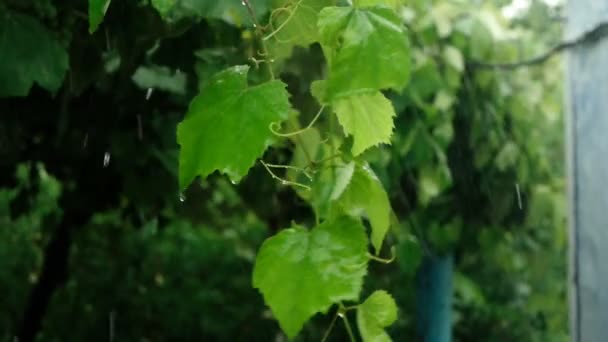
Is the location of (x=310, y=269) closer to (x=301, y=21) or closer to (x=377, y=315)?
(x=377, y=315)

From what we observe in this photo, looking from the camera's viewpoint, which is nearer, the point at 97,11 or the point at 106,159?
the point at 97,11

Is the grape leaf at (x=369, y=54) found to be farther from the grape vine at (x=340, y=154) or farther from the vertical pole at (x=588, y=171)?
the vertical pole at (x=588, y=171)

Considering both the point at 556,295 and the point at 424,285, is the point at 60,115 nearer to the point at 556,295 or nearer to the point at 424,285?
the point at 424,285

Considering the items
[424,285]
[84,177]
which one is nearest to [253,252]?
[424,285]

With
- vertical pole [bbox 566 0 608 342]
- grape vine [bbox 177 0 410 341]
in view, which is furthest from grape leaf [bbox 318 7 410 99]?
A: vertical pole [bbox 566 0 608 342]

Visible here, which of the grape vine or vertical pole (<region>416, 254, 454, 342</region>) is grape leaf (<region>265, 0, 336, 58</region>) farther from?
vertical pole (<region>416, 254, 454, 342</region>)

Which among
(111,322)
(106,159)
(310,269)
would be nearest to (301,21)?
(310,269)
